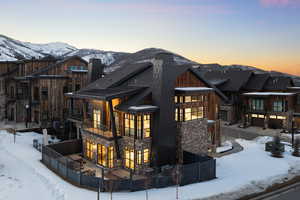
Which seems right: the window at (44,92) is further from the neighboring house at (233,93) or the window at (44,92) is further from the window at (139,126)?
the neighboring house at (233,93)

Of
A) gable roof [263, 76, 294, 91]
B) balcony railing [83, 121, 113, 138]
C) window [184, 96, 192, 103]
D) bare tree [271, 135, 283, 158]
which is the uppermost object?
gable roof [263, 76, 294, 91]

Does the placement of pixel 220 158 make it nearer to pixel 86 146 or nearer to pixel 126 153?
pixel 126 153

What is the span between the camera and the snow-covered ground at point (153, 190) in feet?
53.7

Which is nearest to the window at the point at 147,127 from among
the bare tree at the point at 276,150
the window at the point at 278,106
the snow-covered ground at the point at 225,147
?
the snow-covered ground at the point at 225,147

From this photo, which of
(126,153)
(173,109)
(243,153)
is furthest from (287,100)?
(126,153)

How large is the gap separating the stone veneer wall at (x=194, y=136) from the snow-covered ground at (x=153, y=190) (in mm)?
2367

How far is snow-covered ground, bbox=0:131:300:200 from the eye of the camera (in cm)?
1638

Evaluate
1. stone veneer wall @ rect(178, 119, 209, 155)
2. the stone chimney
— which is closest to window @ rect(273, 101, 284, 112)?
stone veneer wall @ rect(178, 119, 209, 155)

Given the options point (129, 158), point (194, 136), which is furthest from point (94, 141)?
point (194, 136)

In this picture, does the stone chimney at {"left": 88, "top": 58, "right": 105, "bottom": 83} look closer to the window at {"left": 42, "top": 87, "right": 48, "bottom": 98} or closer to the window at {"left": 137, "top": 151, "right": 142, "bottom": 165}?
the window at {"left": 42, "top": 87, "right": 48, "bottom": 98}

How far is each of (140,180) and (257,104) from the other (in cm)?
3492

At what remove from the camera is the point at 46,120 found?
117 feet

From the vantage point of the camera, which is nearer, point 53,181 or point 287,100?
point 53,181

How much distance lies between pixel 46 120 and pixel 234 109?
34.4 metres
